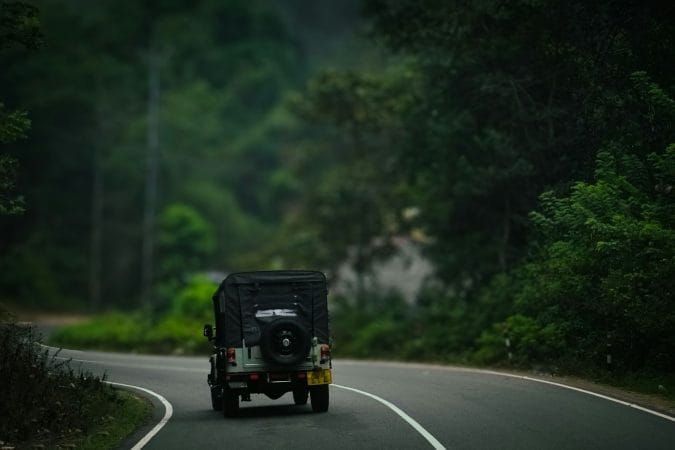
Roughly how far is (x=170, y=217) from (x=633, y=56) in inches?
2123

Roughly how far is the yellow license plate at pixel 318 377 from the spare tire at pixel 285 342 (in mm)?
353

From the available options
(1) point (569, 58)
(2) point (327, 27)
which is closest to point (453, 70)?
(1) point (569, 58)

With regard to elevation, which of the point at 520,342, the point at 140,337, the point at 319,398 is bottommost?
the point at 319,398

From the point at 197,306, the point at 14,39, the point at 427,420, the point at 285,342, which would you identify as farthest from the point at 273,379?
the point at 197,306

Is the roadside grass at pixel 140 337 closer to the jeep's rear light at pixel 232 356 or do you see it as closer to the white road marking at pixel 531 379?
the white road marking at pixel 531 379

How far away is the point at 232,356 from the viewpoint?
659 inches

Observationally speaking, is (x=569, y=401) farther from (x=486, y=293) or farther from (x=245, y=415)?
(x=486, y=293)

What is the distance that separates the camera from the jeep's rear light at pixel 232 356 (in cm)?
1669

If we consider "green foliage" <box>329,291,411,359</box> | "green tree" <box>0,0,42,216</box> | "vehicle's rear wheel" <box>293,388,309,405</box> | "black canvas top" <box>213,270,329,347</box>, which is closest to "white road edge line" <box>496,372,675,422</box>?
"black canvas top" <box>213,270,329,347</box>

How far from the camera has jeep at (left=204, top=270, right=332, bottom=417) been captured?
16.6 meters

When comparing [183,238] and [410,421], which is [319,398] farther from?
[183,238]

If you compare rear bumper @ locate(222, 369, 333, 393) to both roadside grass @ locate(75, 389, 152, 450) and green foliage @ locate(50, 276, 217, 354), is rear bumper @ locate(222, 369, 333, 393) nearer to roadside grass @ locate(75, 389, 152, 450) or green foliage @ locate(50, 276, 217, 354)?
roadside grass @ locate(75, 389, 152, 450)

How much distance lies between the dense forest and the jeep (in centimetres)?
428

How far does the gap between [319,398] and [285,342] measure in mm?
1317
